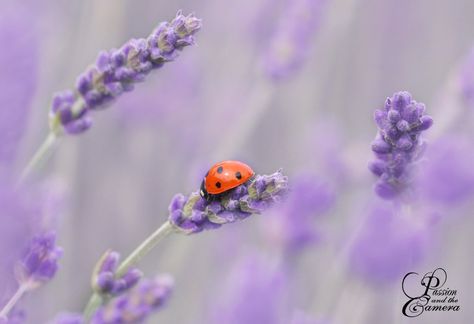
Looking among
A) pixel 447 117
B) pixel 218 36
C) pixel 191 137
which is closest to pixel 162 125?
pixel 191 137

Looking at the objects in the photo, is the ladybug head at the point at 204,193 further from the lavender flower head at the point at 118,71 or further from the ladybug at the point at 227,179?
the lavender flower head at the point at 118,71

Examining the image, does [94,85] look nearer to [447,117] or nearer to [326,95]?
[447,117]

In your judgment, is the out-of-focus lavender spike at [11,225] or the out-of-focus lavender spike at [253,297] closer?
the out-of-focus lavender spike at [11,225]

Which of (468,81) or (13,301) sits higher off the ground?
(468,81)

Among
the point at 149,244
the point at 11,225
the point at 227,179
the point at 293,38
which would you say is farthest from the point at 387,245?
the point at 293,38

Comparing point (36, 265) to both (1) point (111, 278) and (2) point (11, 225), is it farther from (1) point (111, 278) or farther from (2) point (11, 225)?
(2) point (11, 225)

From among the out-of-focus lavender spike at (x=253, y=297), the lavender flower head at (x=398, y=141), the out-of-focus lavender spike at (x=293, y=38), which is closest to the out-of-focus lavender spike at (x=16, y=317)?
the lavender flower head at (x=398, y=141)
